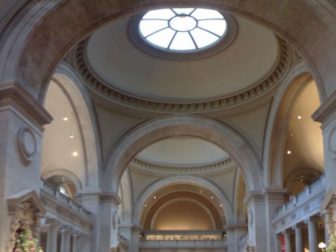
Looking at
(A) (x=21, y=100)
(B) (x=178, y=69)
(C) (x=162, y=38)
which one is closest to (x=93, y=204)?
(B) (x=178, y=69)

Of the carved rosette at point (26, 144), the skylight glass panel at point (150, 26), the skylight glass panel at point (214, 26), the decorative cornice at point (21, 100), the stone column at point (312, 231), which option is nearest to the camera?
the decorative cornice at point (21, 100)

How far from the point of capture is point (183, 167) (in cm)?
4047

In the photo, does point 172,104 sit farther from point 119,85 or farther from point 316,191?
point 316,191

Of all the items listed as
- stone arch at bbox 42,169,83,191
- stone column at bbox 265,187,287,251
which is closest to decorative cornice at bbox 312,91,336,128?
stone column at bbox 265,187,287,251

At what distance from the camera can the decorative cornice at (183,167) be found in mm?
38362

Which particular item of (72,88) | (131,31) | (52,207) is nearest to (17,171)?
(52,207)

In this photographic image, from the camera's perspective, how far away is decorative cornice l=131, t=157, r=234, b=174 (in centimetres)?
3836

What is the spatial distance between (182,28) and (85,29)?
32.3ft

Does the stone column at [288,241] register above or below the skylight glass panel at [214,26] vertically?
below

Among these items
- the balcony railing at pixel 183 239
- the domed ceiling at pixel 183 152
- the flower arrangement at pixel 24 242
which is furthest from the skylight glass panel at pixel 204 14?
the balcony railing at pixel 183 239

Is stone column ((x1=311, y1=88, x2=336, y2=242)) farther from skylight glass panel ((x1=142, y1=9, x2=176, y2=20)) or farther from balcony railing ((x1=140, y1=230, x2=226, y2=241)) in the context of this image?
balcony railing ((x1=140, y1=230, x2=226, y2=241))

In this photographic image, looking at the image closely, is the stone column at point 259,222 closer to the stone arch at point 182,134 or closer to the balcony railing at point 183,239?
the stone arch at point 182,134

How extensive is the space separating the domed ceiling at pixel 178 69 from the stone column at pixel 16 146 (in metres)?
8.76

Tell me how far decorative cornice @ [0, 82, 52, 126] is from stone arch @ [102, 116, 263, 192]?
512 inches
